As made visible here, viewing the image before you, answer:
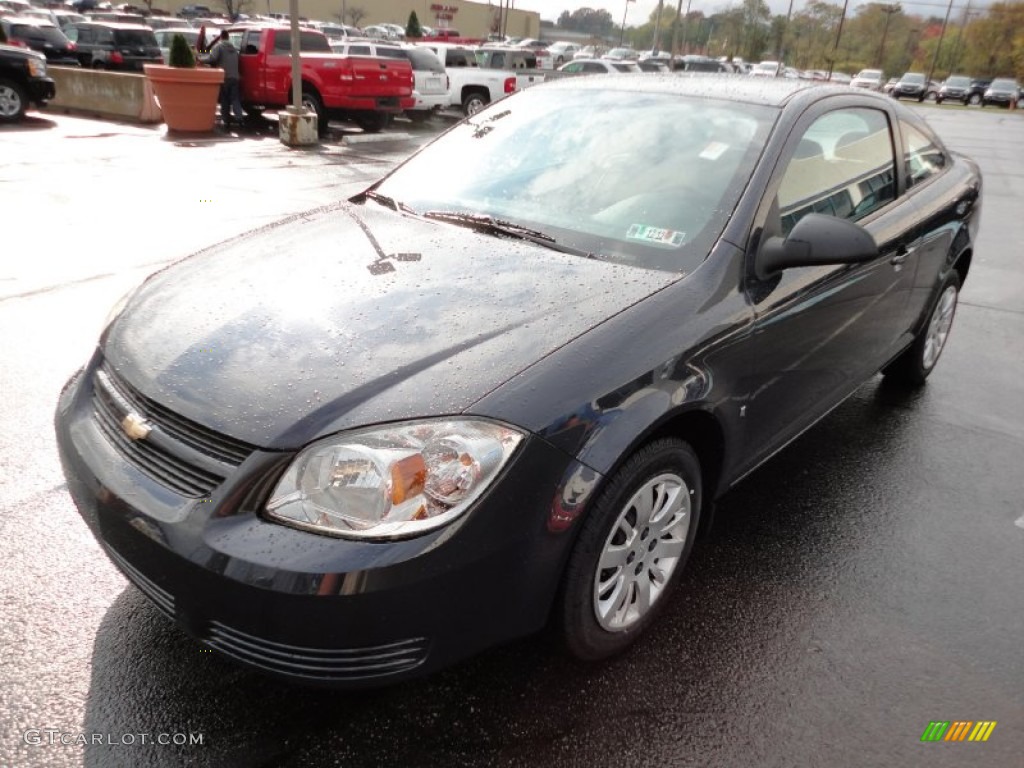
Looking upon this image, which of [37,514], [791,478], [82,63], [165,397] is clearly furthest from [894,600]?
[82,63]

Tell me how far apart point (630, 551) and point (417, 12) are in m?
90.5

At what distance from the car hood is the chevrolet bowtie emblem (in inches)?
3.1

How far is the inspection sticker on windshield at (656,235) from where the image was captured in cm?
267

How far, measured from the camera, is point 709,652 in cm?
252

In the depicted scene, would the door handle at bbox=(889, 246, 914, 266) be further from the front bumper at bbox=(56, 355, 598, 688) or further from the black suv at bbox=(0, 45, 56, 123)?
the black suv at bbox=(0, 45, 56, 123)

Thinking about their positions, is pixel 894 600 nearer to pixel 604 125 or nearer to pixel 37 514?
pixel 604 125

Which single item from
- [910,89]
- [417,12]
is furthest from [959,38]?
[417,12]

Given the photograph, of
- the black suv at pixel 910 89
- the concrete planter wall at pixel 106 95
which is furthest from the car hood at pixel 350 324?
the black suv at pixel 910 89

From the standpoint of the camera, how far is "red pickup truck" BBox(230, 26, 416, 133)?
14234mm

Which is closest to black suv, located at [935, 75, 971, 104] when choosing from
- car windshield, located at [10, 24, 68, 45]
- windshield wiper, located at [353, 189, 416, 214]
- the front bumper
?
car windshield, located at [10, 24, 68, 45]

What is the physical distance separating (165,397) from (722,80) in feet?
8.64

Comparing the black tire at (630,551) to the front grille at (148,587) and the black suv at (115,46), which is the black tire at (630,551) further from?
the black suv at (115,46)

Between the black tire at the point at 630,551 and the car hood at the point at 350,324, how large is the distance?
17.6 inches

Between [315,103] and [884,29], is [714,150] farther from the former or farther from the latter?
[884,29]
